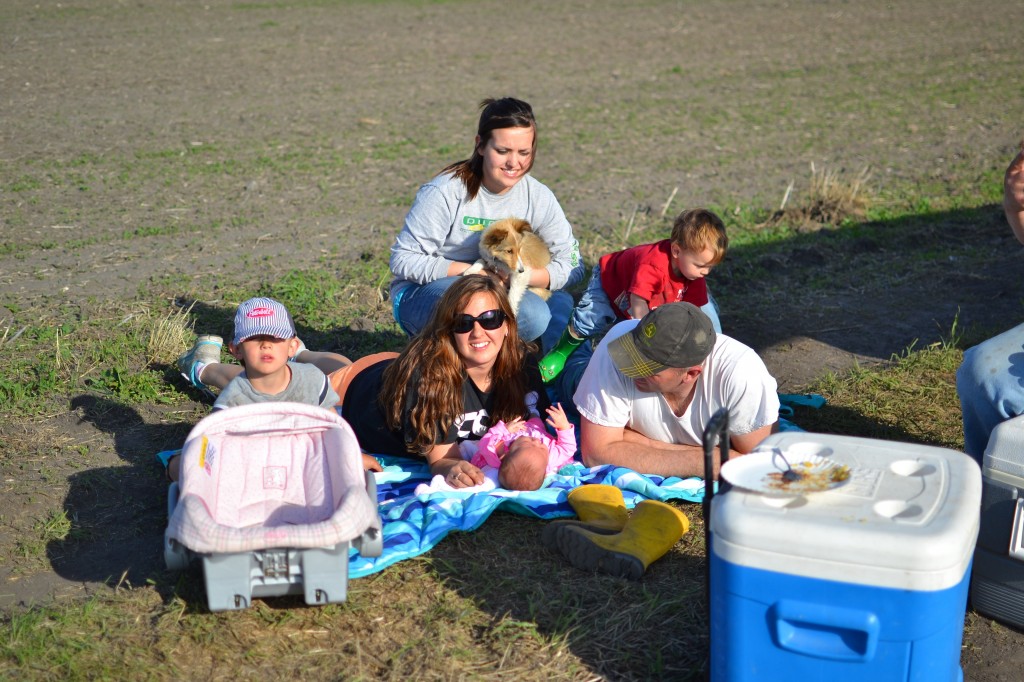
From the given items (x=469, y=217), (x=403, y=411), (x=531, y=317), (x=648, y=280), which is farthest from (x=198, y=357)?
(x=648, y=280)

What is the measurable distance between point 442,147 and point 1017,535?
8.01 metres

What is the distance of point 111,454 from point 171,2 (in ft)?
56.9

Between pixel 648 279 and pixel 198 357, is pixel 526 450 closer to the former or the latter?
pixel 648 279

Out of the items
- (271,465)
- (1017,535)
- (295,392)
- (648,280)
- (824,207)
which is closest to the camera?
(1017,535)

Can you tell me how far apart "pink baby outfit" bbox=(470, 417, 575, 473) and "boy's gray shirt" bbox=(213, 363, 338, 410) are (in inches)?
28.3

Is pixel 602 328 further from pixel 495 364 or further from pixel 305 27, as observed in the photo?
pixel 305 27

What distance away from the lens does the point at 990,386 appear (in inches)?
141

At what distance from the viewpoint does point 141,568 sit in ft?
12.4

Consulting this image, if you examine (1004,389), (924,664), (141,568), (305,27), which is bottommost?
(141,568)

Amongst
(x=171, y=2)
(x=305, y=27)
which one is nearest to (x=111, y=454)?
(x=305, y=27)

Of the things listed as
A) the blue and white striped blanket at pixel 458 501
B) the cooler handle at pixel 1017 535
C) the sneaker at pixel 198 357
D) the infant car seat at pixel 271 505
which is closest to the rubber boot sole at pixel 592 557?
the blue and white striped blanket at pixel 458 501

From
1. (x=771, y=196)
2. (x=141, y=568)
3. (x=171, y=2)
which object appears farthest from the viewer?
(x=171, y=2)

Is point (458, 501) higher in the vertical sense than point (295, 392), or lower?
lower

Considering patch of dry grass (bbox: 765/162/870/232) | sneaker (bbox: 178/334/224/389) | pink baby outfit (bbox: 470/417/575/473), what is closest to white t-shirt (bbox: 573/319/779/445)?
pink baby outfit (bbox: 470/417/575/473)
